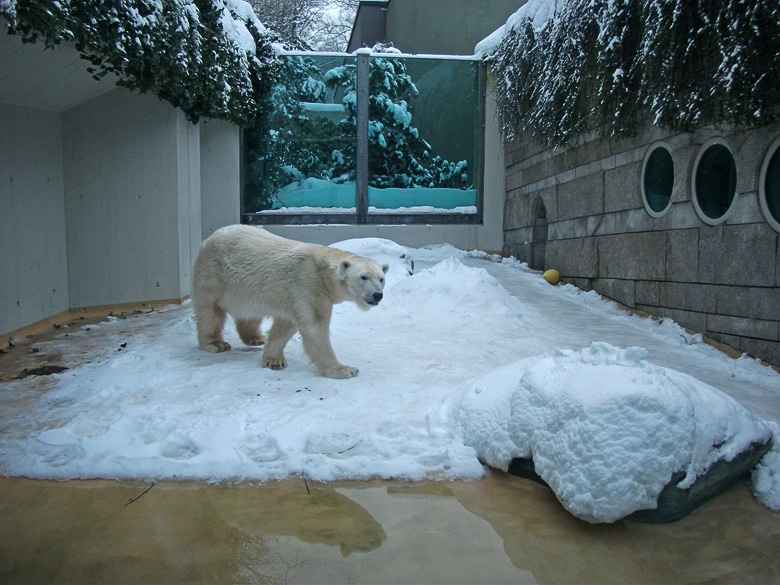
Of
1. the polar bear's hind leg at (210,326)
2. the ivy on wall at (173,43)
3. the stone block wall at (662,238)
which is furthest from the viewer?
the polar bear's hind leg at (210,326)

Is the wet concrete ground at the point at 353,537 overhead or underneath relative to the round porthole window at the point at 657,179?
underneath

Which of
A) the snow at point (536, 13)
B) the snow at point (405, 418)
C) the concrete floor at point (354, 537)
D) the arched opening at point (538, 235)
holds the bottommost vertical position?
the concrete floor at point (354, 537)

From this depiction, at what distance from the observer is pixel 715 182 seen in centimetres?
484

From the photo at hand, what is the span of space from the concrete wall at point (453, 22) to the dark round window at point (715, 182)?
774 centimetres

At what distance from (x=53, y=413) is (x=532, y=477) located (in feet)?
8.27

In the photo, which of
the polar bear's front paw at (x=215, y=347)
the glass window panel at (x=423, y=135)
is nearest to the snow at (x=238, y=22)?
the glass window panel at (x=423, y=135)

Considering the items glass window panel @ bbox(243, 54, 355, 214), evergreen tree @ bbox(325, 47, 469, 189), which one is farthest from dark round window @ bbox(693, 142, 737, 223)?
glass window panel @ bbox(243, 54, 355, 214)

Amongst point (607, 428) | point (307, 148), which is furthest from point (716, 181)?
point (307, 148)

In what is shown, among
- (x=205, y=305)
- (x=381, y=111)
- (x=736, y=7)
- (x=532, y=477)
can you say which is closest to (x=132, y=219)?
(x=205, y=305)

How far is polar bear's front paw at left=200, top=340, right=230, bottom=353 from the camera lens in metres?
4.46

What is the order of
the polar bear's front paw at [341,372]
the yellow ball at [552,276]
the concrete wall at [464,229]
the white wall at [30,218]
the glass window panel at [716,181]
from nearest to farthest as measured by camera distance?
the polar bear's front paw at [341,372]
the glass window panel at [716,181]
the white wall at [30,218]
the yellow ball at [552,276]
the concrete wall at [464,229]

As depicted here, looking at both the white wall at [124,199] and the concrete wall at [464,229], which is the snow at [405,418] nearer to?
the white wall at [124,199]

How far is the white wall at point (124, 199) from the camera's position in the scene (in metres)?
6.41

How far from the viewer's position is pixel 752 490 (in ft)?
8.64
